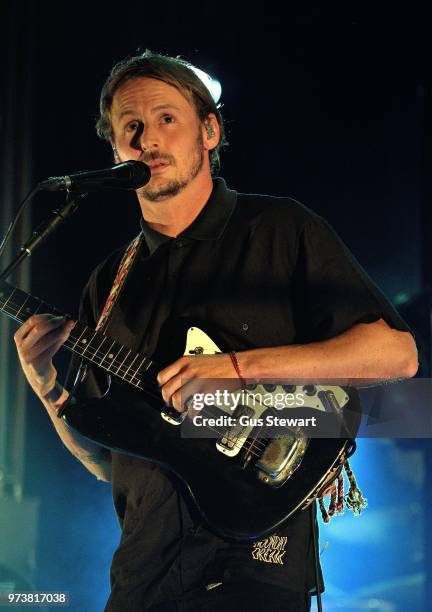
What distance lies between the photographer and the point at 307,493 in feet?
5.31

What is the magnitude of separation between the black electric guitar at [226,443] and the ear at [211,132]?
645 millimetres

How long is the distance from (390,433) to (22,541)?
1271 millimetres

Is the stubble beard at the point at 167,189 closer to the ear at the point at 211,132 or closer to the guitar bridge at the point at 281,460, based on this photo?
the ear at the point at 211,132

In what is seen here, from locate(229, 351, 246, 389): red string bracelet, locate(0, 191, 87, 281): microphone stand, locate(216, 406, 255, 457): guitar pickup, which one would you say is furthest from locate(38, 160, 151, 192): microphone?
locate(216, 406, 255, 457): guitar pickup

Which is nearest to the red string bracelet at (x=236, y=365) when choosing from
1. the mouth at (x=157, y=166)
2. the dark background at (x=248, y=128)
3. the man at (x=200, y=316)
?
the man at (x=200, y=316)

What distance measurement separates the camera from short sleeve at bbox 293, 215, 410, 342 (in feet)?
5.64

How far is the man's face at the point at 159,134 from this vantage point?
1966 mm

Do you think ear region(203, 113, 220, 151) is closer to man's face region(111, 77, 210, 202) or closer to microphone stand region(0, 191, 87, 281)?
man's face region(111, 77, 210, 202)

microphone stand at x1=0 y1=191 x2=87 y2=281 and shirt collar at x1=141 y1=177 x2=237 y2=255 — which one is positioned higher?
shirt collar at x1=141 y1=177 x2=237 y2=255

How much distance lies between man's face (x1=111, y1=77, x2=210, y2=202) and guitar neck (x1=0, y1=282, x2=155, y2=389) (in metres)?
0.38

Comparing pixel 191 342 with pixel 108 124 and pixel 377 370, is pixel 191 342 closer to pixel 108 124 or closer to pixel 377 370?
pixel 377 370

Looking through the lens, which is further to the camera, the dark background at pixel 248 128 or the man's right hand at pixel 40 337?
the dark background at pixel 248 128

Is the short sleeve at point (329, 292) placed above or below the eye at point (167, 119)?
below

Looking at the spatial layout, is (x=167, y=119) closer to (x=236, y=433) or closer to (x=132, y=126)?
(x=132, y=126)
